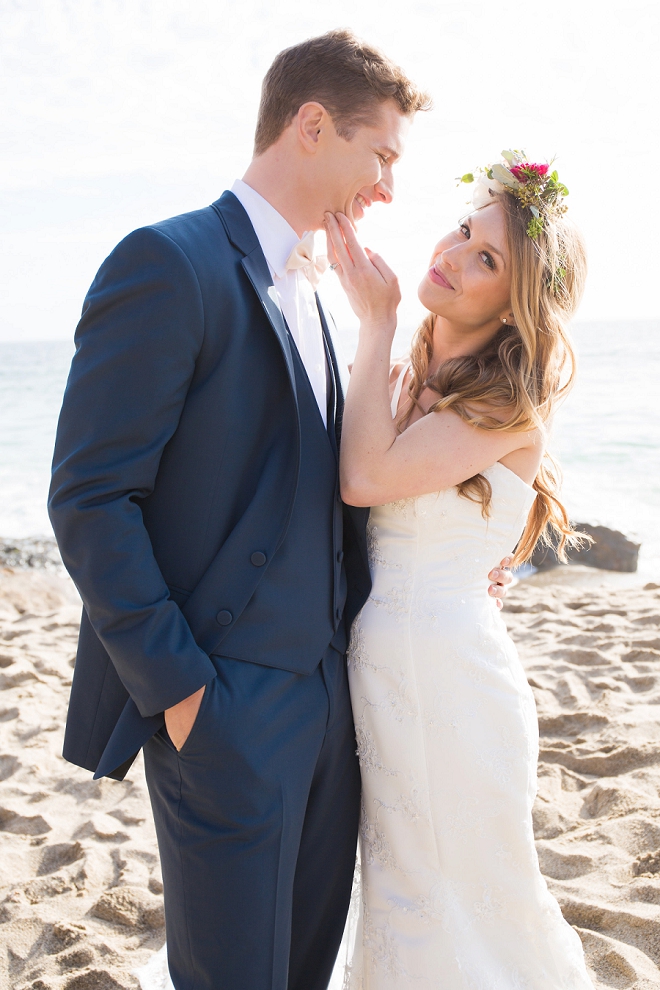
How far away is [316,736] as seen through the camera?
2.01m

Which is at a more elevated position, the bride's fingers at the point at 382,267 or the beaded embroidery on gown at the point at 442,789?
the bride's fingers at the point at 382,267

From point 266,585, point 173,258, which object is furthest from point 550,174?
point 266,585

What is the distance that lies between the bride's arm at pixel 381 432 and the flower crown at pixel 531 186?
20.5 inches

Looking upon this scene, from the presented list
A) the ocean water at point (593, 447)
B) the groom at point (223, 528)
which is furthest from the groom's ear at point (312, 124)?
the ocean water at point (593, 447)

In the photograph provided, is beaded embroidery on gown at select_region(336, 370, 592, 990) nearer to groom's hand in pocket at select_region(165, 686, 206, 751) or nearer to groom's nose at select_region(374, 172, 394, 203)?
groom's hand in pocket at select_region(165, 686, 206, 751)

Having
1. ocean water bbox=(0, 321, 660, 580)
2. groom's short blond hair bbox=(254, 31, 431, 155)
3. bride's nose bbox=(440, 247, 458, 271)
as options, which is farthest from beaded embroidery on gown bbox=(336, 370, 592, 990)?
ocean water bbox=(0, 321, 660, 580)

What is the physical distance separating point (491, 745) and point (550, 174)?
1.71 m

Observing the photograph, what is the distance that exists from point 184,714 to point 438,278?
4.96 feet

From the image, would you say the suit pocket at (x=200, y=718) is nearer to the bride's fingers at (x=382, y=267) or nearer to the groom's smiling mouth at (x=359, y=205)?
the bride's fingers at (x=382, y=267)

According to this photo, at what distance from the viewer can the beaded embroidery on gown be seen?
7.38 ft

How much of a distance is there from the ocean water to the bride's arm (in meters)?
1.91

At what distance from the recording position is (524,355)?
8.05ft

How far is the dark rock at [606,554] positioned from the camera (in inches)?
341

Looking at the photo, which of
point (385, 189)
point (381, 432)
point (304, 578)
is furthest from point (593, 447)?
point (304, 578)
